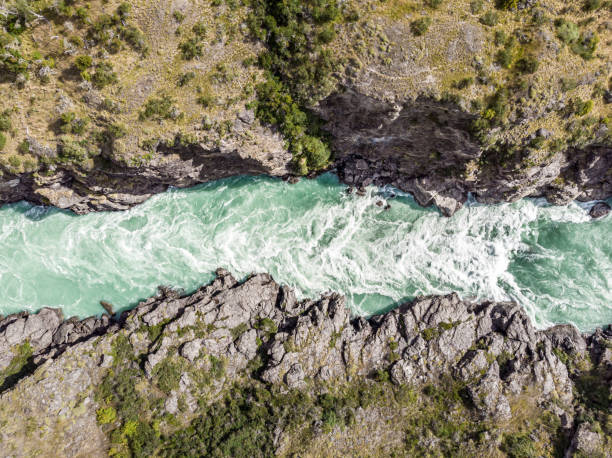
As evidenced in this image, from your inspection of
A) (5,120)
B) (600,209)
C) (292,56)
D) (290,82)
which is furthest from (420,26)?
(5,120)

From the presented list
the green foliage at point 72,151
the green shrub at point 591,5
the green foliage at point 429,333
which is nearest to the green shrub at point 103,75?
the green foliage at point 72,151

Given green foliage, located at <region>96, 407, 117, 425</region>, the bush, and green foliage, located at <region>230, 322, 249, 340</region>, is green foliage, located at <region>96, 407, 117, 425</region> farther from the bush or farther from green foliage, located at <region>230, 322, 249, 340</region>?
the bush

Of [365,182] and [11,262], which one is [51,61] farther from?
[365,182]

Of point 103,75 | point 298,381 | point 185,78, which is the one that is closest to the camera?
point 103,75

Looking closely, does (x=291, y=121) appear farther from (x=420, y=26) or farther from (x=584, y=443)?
(x=584, y=443)

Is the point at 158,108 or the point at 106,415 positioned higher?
the point at 158,108

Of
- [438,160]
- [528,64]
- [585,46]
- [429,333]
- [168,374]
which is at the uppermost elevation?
[585,46]

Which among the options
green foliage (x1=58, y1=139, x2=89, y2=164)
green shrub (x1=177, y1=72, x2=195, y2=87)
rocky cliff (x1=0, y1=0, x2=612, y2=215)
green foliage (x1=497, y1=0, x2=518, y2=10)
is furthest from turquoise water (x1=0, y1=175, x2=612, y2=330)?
green foliage (x1=497, y1=0, x2=518, y2=10)
